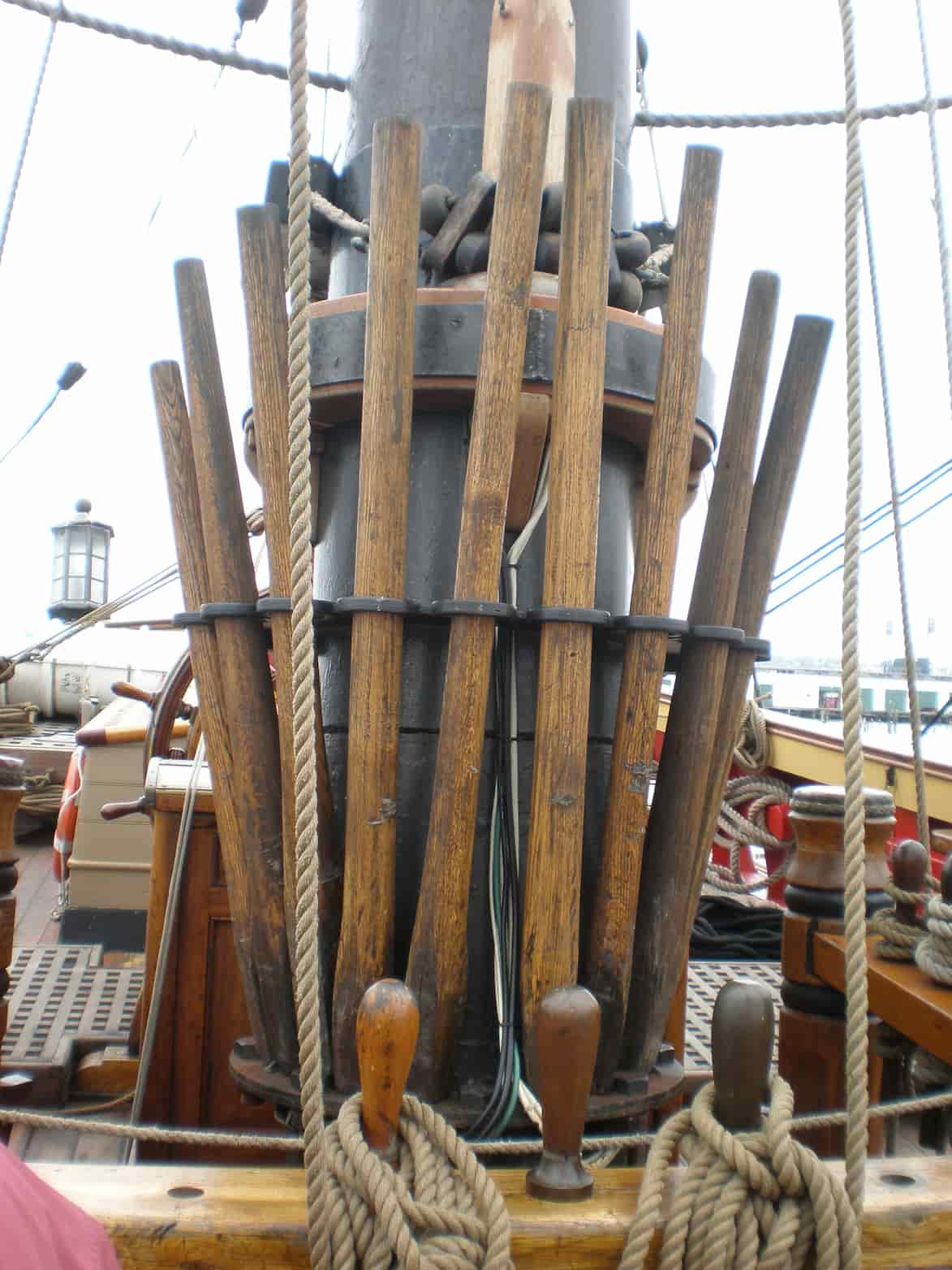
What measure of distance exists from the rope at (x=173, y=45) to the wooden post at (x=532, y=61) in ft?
1.05

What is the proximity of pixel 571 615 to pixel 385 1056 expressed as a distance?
51 centimetres

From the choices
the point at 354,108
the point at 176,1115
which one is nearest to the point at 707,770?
the point at 354,108

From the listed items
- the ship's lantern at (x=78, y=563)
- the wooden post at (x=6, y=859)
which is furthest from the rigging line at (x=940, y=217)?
the ship's lantern at (x=78, y=563)

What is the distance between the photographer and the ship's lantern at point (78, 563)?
37.7 feet

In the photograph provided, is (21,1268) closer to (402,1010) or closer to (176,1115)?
(402,1010)

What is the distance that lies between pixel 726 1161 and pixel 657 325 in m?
0.96

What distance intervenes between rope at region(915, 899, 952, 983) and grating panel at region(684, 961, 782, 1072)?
0.52 metres

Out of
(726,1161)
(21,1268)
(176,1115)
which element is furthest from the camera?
(176,1115)

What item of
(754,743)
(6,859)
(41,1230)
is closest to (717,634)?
(41,1230)

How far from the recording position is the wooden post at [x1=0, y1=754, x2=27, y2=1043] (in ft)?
5.52

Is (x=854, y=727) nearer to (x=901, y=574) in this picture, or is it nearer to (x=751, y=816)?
(x=901, y=574)

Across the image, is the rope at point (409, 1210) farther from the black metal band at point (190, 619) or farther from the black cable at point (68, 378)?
the black cable at point (68, 378)

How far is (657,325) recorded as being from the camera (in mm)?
1358

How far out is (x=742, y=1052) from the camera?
83cm
